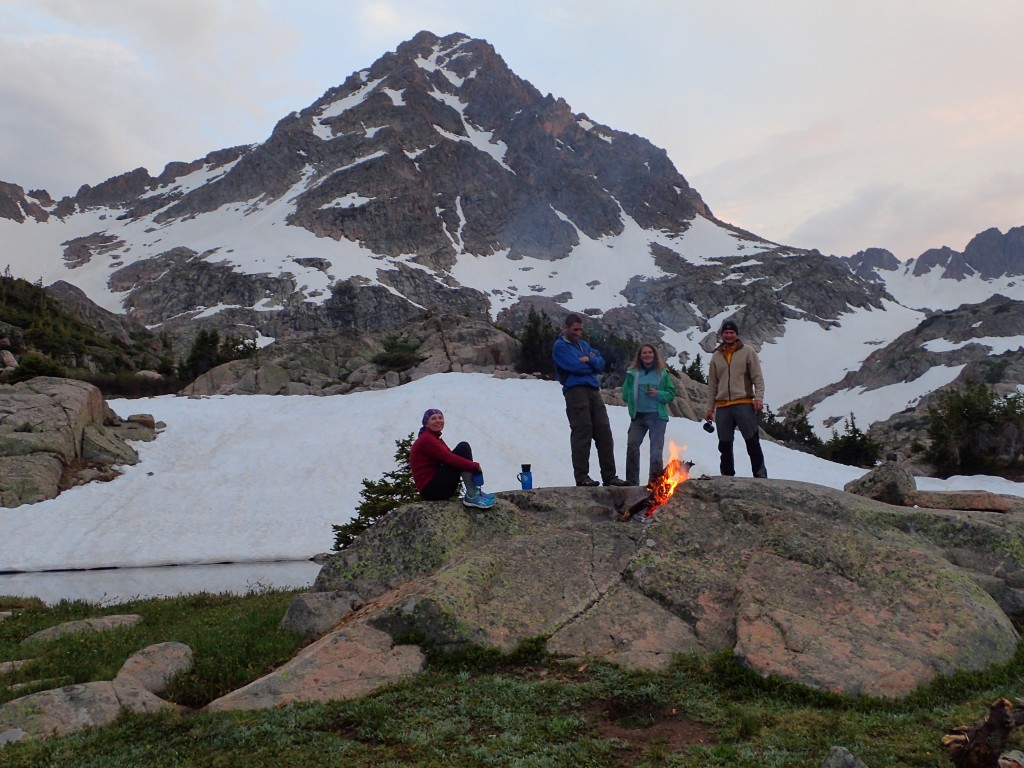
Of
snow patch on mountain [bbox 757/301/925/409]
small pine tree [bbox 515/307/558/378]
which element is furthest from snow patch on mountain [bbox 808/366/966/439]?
small pine tree [bbox 515/307/558/378]

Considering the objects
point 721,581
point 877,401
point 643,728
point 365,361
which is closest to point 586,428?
point 721,581

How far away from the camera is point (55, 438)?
73.0 feet

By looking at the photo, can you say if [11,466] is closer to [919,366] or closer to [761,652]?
[761,652]

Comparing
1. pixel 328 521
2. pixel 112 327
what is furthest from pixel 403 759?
pixel 112 327

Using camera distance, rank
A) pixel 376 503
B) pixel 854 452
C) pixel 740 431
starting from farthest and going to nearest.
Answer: pixel 854 452, pixel 376 503, pixel 740 431

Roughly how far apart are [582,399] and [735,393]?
2624 mm

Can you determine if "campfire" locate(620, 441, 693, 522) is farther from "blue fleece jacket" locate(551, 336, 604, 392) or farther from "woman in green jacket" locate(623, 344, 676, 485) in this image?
"blue fleece jacket" locate(551, 336, 604, 392)

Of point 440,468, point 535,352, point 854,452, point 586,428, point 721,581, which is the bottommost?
point 721,581

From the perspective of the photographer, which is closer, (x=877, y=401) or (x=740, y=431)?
(x=740, y=431)

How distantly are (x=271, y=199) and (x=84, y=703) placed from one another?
206 metres

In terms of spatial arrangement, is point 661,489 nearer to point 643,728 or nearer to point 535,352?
point 643,728

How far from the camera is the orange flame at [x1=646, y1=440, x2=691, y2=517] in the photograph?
10180 mm

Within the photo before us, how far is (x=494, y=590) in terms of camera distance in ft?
27.2

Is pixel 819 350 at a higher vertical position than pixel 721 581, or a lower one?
higher
